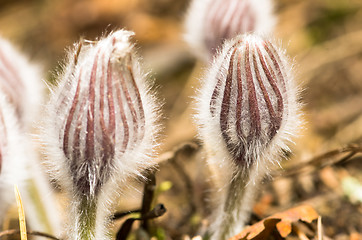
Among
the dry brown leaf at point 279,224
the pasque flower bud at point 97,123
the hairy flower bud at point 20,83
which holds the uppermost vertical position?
the hairy flower bud at point 20,83

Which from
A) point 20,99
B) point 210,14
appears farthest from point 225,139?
point 20,99

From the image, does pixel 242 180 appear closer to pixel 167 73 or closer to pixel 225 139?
pixel 225 139

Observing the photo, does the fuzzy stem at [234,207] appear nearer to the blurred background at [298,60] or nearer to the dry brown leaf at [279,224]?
the dry brown leaf at [279,224]

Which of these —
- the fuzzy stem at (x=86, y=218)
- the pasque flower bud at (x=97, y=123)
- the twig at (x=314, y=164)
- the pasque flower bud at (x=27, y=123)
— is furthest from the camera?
the twig at (x=314, y=164)

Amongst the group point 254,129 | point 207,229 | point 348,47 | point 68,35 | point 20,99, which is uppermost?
point 68,35

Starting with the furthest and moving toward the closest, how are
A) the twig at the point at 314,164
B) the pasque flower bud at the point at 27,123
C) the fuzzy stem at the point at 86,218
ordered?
the twig at the point at 314,164, the pasque flower bud at the point at 27,123, the fuzzy stem at the point at 86,218

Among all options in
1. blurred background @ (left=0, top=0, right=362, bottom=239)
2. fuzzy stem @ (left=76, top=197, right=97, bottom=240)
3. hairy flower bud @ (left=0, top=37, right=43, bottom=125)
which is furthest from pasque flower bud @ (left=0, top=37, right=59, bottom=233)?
fuzzy stem @ (left=76, top=197, right=97, bottom=240)

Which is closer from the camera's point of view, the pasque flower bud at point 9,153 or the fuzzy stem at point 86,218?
the fuzzy stem at point 86,218

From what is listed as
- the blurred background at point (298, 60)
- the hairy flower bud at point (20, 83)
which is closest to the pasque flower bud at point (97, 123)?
the blurred background at point (298, 60)
